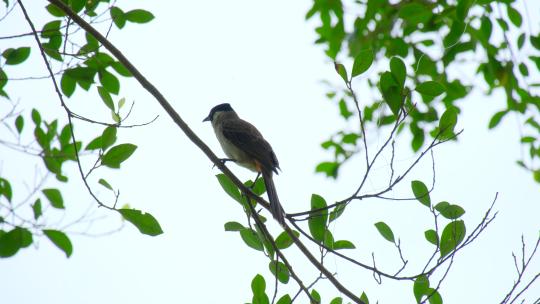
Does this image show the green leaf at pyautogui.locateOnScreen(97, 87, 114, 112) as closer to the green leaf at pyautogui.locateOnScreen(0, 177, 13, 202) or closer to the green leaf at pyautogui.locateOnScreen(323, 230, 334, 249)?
the green leaf at pyautogui.locateOnScreen(0, 177, 13, 202)

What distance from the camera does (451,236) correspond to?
2.96 meters

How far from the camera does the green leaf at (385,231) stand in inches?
122

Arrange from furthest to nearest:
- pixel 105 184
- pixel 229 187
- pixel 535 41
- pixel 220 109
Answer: pixel 220 109
pixel 535 41
pixel 229 187
pixel 105 184

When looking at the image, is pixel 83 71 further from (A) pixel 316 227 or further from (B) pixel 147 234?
(A) pixel 316 227

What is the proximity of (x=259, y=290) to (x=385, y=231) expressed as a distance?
0.71 metres

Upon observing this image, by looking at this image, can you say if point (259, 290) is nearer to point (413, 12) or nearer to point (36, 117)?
point (36, 117)

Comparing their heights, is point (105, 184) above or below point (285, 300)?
above

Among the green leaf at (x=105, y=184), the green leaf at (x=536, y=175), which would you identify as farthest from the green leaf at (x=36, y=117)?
the green leaf at (x=536, y=175)

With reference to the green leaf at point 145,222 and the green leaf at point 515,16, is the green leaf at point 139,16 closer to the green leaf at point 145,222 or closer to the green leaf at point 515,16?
the green leaf at point 145,222

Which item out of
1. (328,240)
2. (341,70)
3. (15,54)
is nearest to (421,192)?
(328,240)

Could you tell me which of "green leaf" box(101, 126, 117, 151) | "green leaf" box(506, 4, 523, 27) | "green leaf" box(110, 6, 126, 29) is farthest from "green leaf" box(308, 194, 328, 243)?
"green leaf" box(506, 4, 523, 27)

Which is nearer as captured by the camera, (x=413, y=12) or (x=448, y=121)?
(x=448, y=121)

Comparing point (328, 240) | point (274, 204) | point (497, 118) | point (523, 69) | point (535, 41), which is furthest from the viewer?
point (497, 118)

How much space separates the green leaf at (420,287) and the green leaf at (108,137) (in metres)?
1.67
